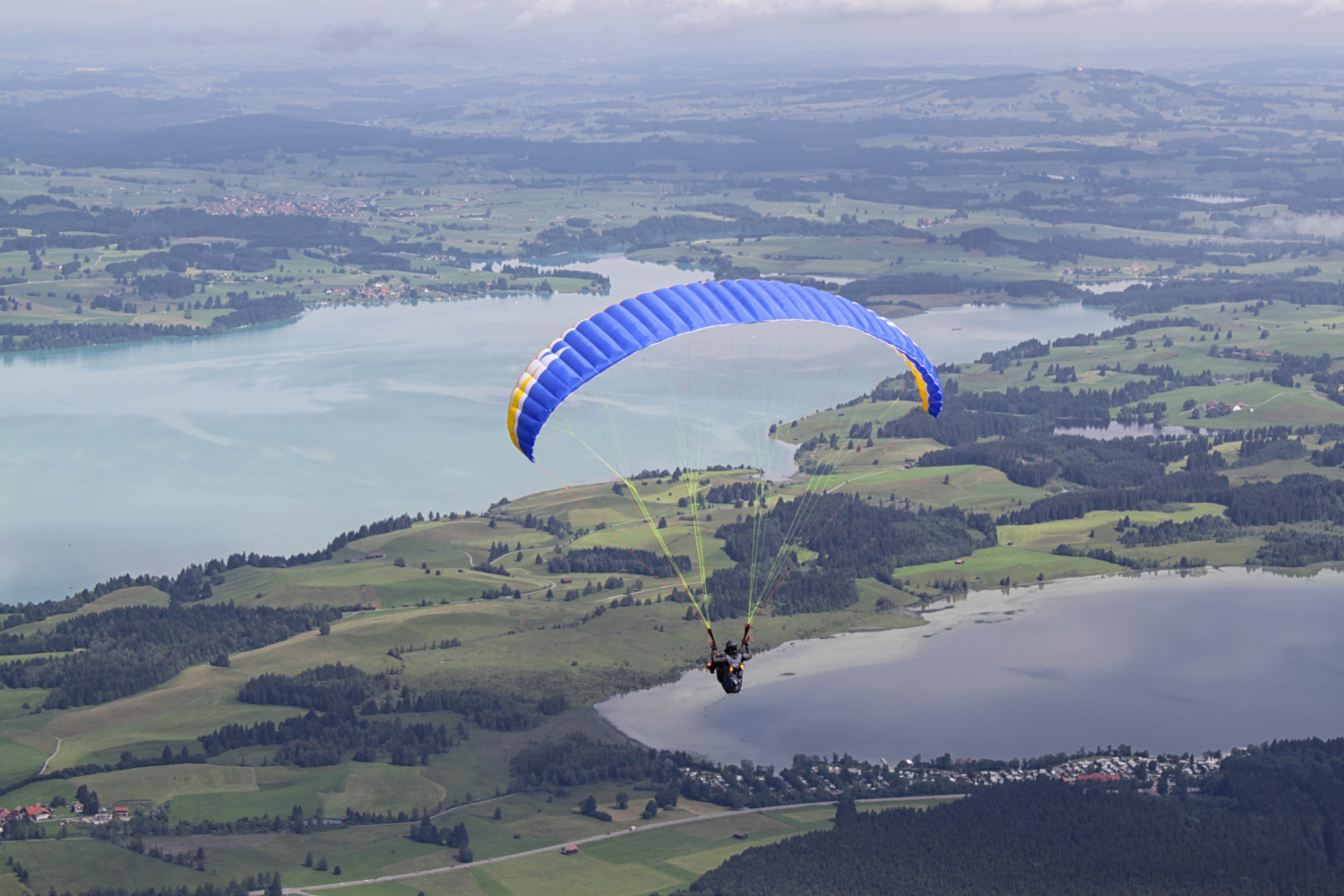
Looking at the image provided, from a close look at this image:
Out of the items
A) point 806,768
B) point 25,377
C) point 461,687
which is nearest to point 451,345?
point 25,377

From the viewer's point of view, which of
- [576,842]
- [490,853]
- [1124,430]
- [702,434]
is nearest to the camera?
[490,853]

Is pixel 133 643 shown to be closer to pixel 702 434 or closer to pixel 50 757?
pixel 50 757

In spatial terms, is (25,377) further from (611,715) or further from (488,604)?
(611,715)

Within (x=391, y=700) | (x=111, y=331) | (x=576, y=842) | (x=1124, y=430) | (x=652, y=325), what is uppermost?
(x=652, y=325)

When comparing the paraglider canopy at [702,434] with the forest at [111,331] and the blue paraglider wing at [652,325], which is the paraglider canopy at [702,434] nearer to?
the blue paraglider wing at [652,325]

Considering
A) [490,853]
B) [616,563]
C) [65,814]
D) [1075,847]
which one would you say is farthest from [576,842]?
Result: [616,563]

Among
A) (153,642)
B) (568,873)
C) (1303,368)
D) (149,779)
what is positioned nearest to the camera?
(568,873)
